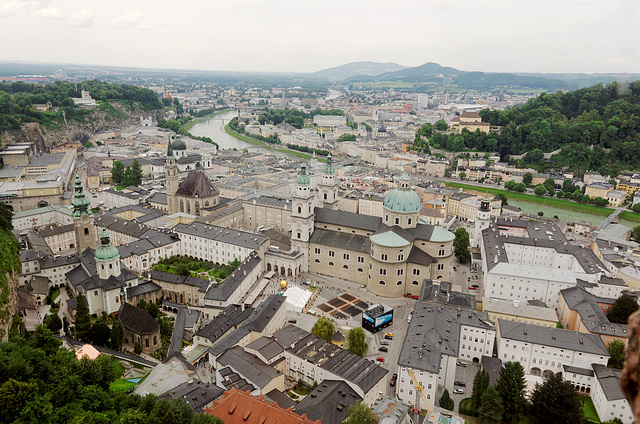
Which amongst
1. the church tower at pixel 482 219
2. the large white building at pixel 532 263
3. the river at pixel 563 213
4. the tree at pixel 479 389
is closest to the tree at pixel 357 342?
the tree at pixel 479 389

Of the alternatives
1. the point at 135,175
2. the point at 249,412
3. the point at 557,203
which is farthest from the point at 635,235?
the point at 135,175

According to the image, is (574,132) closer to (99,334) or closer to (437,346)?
(437,346)

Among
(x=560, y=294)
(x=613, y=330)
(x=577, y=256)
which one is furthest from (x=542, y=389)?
(x=577, y=256)

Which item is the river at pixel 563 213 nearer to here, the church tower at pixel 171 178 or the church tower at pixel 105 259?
the church tower at pixel 171 178

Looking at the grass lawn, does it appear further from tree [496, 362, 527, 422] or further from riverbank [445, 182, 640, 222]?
riverbank [445, 182, 640, 222]

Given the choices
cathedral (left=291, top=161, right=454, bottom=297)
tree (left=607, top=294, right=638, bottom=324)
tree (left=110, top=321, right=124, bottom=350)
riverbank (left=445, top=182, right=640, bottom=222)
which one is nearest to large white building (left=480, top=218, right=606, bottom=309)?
tree (left=607, top=294, right=638, bottom=324)

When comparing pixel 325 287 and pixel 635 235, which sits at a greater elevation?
pixel 635 235
